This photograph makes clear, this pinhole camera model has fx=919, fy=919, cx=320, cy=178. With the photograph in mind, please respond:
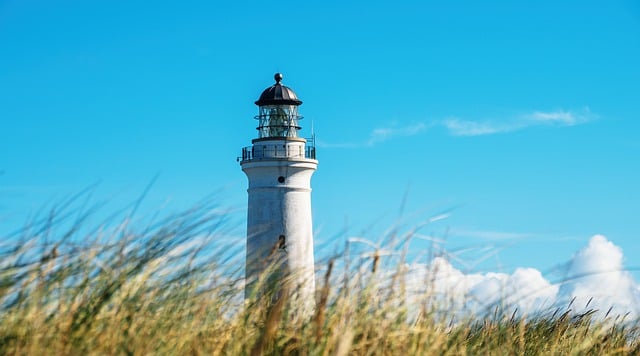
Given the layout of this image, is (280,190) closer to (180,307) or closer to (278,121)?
(278,121)

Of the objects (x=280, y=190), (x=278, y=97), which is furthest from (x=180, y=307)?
(x=278, y=97)

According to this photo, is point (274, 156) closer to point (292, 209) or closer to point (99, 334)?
point (292, 209)

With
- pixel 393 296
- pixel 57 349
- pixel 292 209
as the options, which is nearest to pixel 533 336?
pixel 393 296

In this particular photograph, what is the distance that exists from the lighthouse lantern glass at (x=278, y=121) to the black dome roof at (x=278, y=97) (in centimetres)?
15

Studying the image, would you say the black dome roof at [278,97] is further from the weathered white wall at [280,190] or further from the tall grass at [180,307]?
the tall grass at [180,307]

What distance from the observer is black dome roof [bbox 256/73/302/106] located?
22438mm

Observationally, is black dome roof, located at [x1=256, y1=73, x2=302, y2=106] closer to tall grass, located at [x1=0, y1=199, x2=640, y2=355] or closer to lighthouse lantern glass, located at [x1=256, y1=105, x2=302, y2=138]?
lighthouse lantern glass, located at [x1=256, y1=105, x2=302, y2=138]

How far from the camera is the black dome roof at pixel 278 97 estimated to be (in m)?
22.4

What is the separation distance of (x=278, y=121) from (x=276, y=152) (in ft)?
3.45

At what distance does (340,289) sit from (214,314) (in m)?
0.55

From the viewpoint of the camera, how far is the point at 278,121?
22.6 metres

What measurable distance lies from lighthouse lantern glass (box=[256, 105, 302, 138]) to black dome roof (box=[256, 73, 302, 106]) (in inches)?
6.0

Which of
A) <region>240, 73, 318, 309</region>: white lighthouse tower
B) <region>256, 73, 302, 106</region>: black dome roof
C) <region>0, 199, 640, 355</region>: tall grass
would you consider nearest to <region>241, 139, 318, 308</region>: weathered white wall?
<region>240, 73, 318, 309</region>: white lighthouse tower

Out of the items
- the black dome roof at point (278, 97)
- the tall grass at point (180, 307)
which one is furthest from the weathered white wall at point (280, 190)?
the tall grass at point (180, 307)
